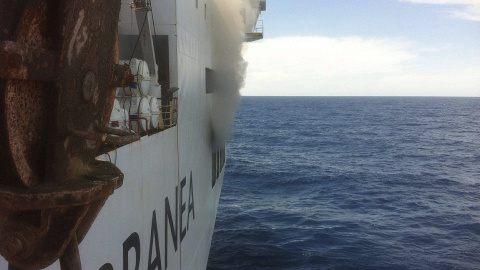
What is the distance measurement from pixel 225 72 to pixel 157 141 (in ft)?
43.4

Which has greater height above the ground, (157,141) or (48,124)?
(48,124)

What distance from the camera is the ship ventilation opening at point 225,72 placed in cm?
1920

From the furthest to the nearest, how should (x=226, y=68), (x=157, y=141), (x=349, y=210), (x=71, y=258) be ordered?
(x=349, y=210)
(x=226, y=68)
(x=157, y=141)
(x=71, y=258)

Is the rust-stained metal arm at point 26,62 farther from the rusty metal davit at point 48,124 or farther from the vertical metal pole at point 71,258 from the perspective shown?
the vertical metal pole at point 71,258

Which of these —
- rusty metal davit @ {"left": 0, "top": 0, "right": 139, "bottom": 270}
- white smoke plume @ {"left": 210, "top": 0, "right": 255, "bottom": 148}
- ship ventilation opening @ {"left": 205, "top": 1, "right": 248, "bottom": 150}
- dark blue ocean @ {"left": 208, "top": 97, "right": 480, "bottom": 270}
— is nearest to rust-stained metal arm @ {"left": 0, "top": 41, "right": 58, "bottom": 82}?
rusty metal davit @ {"left": 0, "top": 0, "right": 139, "bottom": 270}

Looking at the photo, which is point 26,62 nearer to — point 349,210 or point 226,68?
point 226,68

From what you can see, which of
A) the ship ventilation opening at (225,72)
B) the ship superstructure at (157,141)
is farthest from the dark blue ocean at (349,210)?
the ship ventilation opening at (225,72)

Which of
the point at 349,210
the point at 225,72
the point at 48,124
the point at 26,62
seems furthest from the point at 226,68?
the point at 26,62

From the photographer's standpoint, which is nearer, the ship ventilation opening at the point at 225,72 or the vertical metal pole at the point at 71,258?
the vertical metal pole at the point at 71,258

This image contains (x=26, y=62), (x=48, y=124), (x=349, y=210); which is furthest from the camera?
(x=349, y=210)

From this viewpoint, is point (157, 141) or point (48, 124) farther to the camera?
point (157, 141)

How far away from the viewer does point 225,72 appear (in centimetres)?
2142

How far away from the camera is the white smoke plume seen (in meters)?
19.4

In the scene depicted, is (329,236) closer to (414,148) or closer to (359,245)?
(359,245)
